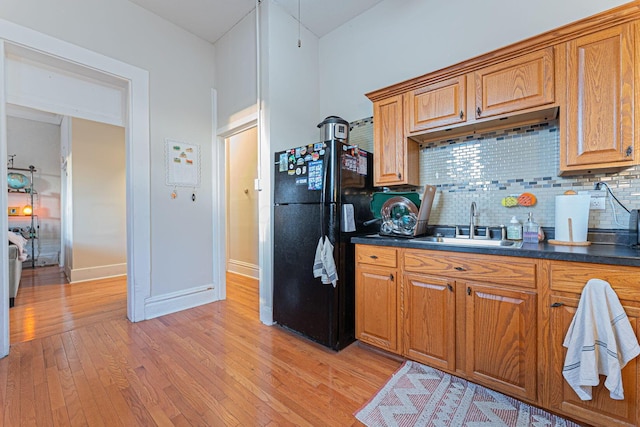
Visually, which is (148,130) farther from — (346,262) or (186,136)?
(346,262)

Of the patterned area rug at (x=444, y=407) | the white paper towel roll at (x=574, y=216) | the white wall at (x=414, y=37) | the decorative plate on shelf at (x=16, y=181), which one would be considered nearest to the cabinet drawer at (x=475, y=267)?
the white paper towel roll at (x=574, y=216)

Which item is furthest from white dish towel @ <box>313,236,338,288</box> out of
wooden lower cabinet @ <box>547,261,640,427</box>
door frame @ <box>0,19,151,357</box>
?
door frame @ <box>0,19,151,357</box>

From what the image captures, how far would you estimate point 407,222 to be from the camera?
6.97ft

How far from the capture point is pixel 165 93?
9.41ft

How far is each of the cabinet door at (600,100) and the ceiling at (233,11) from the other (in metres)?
1.91

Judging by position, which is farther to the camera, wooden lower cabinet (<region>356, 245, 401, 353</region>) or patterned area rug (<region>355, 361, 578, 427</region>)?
wooden lower cabinet (<region>356, 245, 401, 353</region>)

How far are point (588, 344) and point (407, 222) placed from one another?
1186 mm

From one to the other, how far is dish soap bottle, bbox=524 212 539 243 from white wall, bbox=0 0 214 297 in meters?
3.10

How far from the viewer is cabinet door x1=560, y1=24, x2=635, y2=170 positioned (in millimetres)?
1374

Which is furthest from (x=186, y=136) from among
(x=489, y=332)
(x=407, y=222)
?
(x=489, y=332)

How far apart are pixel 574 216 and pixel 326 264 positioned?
1.56m

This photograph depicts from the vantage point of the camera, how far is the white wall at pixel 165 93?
7.66 feet

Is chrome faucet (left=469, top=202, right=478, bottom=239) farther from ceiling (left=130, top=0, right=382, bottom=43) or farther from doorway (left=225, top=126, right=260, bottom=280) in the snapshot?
doorway (left=225, top=126, right=260, bottom=280)

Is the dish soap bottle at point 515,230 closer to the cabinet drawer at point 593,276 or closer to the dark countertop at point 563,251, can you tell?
the dark countertop at point 563,251
